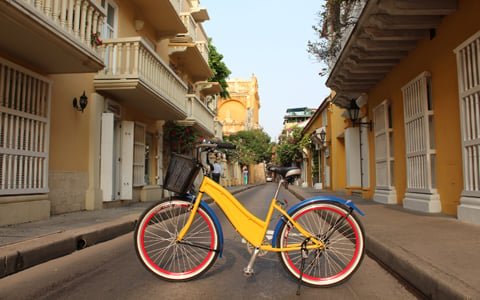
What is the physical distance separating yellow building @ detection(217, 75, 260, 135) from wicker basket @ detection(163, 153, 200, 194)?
154 feet

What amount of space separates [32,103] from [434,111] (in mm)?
Result: 8090

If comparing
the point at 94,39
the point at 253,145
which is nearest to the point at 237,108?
the point at 253,145

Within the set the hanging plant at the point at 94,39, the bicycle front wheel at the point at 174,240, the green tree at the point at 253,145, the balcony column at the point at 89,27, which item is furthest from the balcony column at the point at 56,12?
the green tree at the point at 253,145

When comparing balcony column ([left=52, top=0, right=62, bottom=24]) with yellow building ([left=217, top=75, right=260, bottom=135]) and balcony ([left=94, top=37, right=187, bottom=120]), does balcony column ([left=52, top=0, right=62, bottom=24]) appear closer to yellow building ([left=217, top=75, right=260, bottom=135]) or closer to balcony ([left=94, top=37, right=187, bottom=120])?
balcony ([left=94, top=37, right=187, bottom=120])

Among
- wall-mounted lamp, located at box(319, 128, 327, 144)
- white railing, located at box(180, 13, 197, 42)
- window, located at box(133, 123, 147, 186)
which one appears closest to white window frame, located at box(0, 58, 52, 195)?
window, located at box(133, 123, 147, 186)

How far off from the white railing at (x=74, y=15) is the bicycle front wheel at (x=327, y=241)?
5260 mm

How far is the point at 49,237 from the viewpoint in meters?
5.62

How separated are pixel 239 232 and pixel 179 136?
1417cm

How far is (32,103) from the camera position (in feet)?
27.0

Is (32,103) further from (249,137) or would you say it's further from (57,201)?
(249,137)

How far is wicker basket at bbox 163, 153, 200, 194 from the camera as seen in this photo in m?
3.89

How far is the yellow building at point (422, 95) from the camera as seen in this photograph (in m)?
6.57

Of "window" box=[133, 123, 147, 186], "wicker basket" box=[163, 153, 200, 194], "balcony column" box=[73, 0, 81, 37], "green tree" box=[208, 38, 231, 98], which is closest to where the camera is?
"wicker basket" box=[163, 153, 200, 194]

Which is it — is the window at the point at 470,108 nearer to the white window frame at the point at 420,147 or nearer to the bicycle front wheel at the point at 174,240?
the white window frame at the point at 420,147
